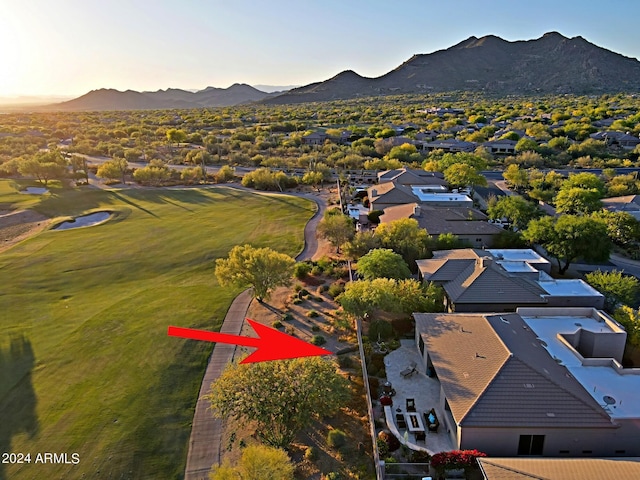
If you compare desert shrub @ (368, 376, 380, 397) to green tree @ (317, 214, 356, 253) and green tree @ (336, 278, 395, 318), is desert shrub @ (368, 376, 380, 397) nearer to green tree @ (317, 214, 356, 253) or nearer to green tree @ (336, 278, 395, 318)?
green tree @ (336, 278, 395, 318)

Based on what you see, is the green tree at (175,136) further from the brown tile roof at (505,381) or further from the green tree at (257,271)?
the brown tile roof at (505,381)

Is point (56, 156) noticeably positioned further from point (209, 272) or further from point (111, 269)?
point (209, 272)

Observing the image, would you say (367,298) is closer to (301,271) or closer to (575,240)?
(301,271)

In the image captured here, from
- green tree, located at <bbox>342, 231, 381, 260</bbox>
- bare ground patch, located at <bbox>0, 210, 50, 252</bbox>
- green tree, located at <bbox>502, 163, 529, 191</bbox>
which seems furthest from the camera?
green tree, located at <bbox>502, 163, 529, 191</bbox>

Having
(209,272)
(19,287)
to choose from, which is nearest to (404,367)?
(209,272)

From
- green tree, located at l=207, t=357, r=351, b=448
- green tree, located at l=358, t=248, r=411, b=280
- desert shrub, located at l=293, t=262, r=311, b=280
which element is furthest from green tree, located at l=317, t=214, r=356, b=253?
green tree, located at l=207, t=357, r=351, b=448

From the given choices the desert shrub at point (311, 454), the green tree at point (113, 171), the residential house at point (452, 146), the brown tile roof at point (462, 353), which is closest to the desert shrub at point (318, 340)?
the brown tile roof at point (462, 353)
